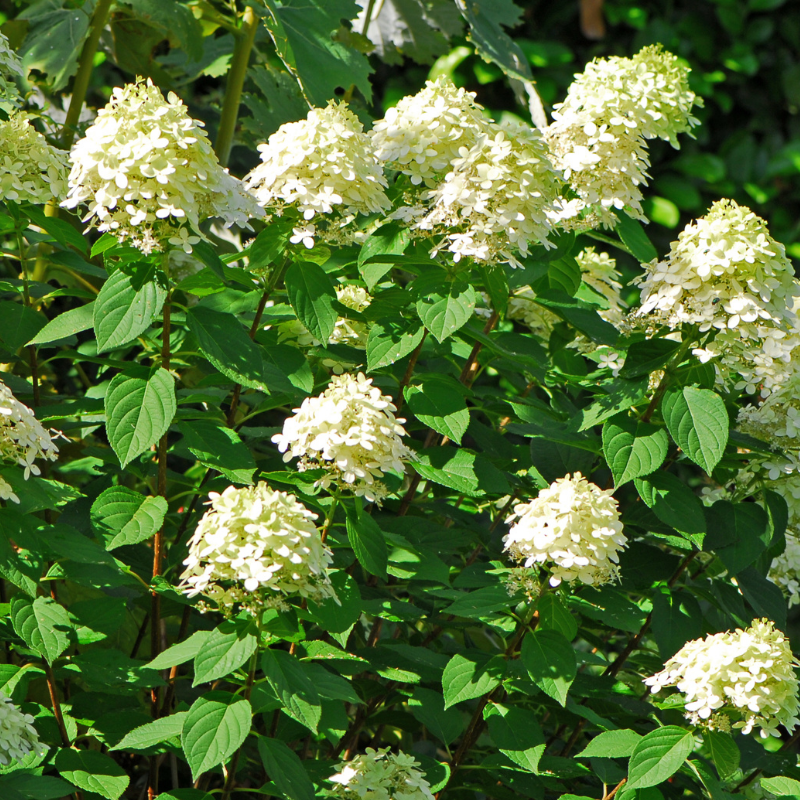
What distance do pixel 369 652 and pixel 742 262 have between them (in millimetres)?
1031

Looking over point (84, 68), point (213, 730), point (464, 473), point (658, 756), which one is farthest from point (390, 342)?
point (84, 68)

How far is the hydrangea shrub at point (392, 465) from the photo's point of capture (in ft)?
4.99

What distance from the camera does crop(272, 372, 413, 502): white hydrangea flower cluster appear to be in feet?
4.84

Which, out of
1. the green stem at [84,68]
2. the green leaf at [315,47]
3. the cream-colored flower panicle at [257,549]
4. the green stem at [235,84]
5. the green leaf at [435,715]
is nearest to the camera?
the cream-colored flower panicle at [257,549]

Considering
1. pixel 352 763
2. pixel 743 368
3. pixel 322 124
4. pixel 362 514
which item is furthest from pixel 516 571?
pixel 322 124

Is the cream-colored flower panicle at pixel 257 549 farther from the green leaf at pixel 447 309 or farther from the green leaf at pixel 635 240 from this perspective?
the green leaf at pixel 635 240

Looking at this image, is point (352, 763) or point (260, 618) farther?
point (352, 763)

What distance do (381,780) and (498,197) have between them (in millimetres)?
1068

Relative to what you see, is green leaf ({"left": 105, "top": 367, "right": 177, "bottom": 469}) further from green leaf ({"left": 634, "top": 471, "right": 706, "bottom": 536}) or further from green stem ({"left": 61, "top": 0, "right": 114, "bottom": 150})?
green stem ({"left": 61, "top": 0, "right": 114, "bottom": 150})

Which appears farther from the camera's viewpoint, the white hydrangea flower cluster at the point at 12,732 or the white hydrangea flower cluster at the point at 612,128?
the white hydrangea flower cluster at the point at 612,128

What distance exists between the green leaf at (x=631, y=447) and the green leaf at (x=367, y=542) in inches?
17.5

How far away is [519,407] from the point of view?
193 cm

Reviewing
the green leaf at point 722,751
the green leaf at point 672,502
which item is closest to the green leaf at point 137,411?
the green leaf at point 672,502

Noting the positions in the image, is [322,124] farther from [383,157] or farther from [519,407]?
[519,407]
